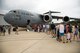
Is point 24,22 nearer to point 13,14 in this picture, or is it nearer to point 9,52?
point 13,14

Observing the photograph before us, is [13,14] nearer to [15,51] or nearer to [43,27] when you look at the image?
[43,27]

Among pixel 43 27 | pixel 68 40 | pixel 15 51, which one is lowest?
pixel 43 27

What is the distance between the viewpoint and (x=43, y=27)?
22.1m

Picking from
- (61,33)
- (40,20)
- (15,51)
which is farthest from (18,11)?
(15,51)

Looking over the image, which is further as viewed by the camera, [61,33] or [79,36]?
[79,36]

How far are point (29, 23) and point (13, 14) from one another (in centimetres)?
299

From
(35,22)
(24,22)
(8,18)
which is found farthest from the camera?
(35,22)

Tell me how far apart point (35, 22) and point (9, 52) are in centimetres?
1796

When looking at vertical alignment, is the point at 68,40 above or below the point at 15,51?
below

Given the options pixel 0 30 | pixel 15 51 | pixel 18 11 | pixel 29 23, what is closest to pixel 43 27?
pixel 29 23

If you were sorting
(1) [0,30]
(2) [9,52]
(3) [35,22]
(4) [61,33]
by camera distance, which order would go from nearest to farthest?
1. (2) [9,52]
2. (4) [61,33]
3. (1) [0,30]
4. (3) [35,22]

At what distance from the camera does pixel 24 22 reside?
21.6 m

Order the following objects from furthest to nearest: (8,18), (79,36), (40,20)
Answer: (40,20), (8,18), (79,36)

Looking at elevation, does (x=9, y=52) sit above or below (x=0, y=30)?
above
